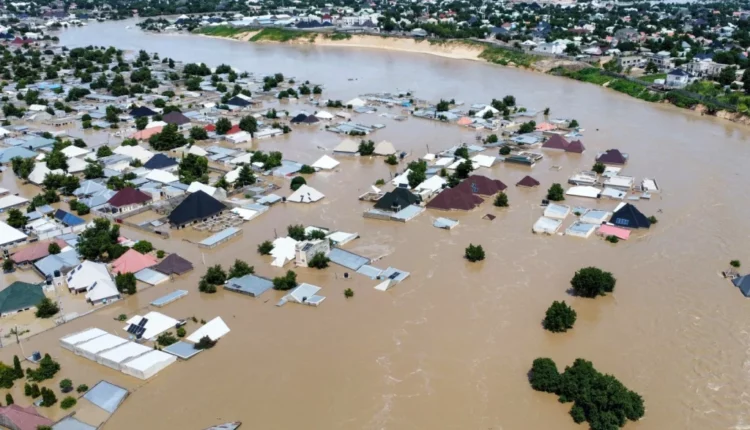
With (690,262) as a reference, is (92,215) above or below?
below

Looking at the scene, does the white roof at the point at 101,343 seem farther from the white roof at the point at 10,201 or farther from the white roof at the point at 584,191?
the white roof at the point at 584,191

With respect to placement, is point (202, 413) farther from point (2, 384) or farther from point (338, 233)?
point (338, 233)

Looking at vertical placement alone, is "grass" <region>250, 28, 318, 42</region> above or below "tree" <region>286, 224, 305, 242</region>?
below

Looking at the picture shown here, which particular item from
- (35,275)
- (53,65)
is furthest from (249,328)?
(53,65)

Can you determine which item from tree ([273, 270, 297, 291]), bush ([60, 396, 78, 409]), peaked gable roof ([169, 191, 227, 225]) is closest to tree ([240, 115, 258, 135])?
peaked gable roof ([169, 191, 227, 225])

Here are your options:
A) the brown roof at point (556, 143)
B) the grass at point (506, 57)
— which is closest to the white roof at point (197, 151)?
the brown roof at point (556, 143)

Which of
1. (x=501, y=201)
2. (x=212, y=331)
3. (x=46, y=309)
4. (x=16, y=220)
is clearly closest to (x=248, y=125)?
(x=16, y=220)

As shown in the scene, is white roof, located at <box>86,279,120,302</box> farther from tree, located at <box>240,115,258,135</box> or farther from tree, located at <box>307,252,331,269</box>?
tree, located at <box>240,115,258,135</box>
